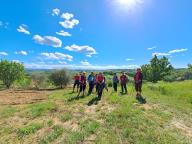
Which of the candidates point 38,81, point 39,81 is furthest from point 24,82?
point 39,81

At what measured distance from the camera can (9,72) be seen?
37.4m

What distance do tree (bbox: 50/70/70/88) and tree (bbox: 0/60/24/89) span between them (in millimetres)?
7760

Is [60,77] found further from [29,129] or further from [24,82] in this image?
[29,129]

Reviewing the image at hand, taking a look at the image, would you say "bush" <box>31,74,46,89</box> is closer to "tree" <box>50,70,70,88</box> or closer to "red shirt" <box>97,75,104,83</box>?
"tree" <box>50,70,70,88</box>

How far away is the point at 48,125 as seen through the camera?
9.27 meters

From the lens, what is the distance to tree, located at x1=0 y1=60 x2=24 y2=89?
3707 cm

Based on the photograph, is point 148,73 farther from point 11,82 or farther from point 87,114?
point 87,114

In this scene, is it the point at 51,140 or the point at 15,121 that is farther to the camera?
the point at 15,121

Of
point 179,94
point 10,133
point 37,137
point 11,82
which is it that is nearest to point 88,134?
point 37,137

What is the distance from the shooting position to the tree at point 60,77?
114ft

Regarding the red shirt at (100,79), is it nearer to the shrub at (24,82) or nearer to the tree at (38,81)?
the tree at (38,81)

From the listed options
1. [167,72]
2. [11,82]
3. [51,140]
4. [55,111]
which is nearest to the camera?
[51,140]

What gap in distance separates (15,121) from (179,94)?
49.2ft

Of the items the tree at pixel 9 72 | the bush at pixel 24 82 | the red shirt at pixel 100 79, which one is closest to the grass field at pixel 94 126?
the red shirt at pixel 100 79
